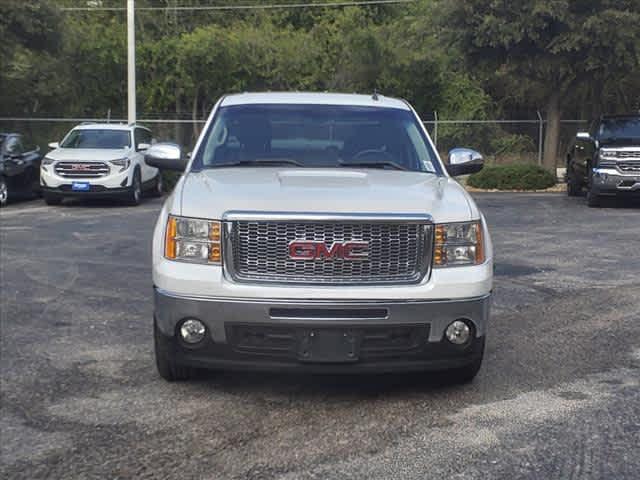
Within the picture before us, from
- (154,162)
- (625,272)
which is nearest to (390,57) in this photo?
(625,272)

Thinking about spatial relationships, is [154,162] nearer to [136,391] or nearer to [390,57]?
[136,391]

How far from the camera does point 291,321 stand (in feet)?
17.1

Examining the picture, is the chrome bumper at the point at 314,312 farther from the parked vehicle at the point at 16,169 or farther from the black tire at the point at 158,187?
the black tire at the point at 158,187

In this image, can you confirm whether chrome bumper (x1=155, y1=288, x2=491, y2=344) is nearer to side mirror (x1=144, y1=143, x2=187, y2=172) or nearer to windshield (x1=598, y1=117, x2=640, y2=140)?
side mirror (x1=144, y1=143, x2=187, y2=172)

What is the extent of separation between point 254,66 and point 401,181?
98.0 ft

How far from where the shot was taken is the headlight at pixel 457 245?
17.8 ft

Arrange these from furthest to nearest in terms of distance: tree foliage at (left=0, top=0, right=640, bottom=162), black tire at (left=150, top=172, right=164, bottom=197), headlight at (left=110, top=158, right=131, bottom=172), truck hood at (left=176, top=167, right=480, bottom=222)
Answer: tree foliage at (left=0, top=0, right=640, bottom=162) → black tire at (left=150, top=172, right=164, bottom=197) → headlight at (left=110, top=158, right=131, bottom=172) → truck hood at (left=176, top=167, right=480, bottom=222)

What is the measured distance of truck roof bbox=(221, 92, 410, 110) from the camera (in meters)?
7.09

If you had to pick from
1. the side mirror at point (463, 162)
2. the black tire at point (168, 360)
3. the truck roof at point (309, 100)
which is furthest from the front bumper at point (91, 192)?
the black tire at point (168, 360)

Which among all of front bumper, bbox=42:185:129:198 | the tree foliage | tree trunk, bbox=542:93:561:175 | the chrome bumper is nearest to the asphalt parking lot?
the chrome bumper

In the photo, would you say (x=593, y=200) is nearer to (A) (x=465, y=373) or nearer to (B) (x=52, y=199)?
(B) (x=52, y=199)

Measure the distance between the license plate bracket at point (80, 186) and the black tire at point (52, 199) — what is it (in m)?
0.54

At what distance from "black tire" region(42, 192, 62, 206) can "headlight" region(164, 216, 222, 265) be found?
560 inches

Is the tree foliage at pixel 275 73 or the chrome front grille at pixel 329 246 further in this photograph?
the tree foliage at pixel 275 73
